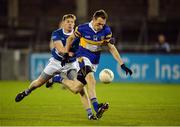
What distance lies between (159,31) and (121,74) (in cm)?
775

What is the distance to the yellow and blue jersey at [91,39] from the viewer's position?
12.7m

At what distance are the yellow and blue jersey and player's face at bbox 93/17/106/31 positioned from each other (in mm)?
109

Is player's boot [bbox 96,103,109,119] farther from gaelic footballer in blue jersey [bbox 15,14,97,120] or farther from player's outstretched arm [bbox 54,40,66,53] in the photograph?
player's outstretched arm [bbox 54,40,66,53]

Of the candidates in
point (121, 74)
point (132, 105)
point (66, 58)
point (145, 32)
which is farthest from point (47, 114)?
point (145, 32)

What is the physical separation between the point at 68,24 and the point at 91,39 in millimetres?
1339

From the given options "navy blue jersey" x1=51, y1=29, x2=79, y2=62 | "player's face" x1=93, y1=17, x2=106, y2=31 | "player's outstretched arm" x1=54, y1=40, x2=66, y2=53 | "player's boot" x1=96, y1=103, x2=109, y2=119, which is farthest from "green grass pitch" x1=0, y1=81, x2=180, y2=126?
"player's face" x1=93, y1=17, x2=106, y2=31

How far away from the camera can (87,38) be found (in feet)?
41.7

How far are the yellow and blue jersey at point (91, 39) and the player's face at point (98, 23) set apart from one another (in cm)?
11

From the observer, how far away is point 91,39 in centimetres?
1270

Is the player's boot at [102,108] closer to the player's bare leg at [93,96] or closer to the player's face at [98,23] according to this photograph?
the player's bare leg at [93,96]

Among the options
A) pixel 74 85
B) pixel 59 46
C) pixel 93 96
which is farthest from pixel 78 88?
pixel 59 46

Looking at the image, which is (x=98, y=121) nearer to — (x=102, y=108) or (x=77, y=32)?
(x=102, y=108)

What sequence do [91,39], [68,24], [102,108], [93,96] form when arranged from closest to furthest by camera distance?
[102,108], [93,96], [91,39], [68,24]

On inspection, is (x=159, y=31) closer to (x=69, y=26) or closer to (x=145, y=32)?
(x=145, y=32)
